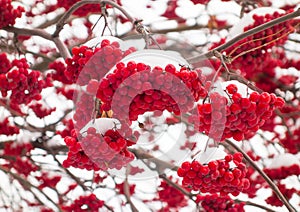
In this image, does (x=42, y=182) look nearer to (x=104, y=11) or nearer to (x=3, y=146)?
(x=3, y=146)

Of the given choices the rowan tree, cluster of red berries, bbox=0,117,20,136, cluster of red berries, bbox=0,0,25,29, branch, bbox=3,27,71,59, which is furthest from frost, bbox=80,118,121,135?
cluster of red berries, bbox=0,117,20,136

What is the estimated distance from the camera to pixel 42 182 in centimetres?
380

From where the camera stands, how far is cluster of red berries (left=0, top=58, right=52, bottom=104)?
2012 millimetres

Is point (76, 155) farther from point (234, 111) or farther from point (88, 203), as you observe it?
point (88, 203)

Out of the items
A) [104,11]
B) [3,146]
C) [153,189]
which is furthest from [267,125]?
[104,11]

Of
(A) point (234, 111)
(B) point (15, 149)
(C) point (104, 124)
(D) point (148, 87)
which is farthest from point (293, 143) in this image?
(D) point (148, 87)

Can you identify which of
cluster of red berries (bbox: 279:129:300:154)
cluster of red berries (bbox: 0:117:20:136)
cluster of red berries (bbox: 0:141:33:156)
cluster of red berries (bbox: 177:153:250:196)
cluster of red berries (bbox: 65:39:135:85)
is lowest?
cluster of red berries (bbox: 0:141:33:156)

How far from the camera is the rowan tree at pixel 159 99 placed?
4.18ft

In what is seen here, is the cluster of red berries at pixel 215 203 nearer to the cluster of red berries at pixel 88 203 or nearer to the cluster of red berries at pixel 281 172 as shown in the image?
the cluster of red berries at pixel 281 172

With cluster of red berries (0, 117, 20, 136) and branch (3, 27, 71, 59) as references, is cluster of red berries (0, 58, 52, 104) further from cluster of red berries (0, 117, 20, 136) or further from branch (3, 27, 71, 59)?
cluster of red berries (0, 117, 20, 136)

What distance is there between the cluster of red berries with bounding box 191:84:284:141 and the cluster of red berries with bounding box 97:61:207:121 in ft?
0.31

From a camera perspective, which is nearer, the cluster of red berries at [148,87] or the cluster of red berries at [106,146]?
the cluster of red berries at [148,87]

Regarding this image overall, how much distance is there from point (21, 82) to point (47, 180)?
74.1 inches

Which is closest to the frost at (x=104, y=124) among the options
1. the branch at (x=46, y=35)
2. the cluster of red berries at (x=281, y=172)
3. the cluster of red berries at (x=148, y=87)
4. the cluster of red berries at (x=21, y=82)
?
the cluster of red berries at (x=148, y=87)
